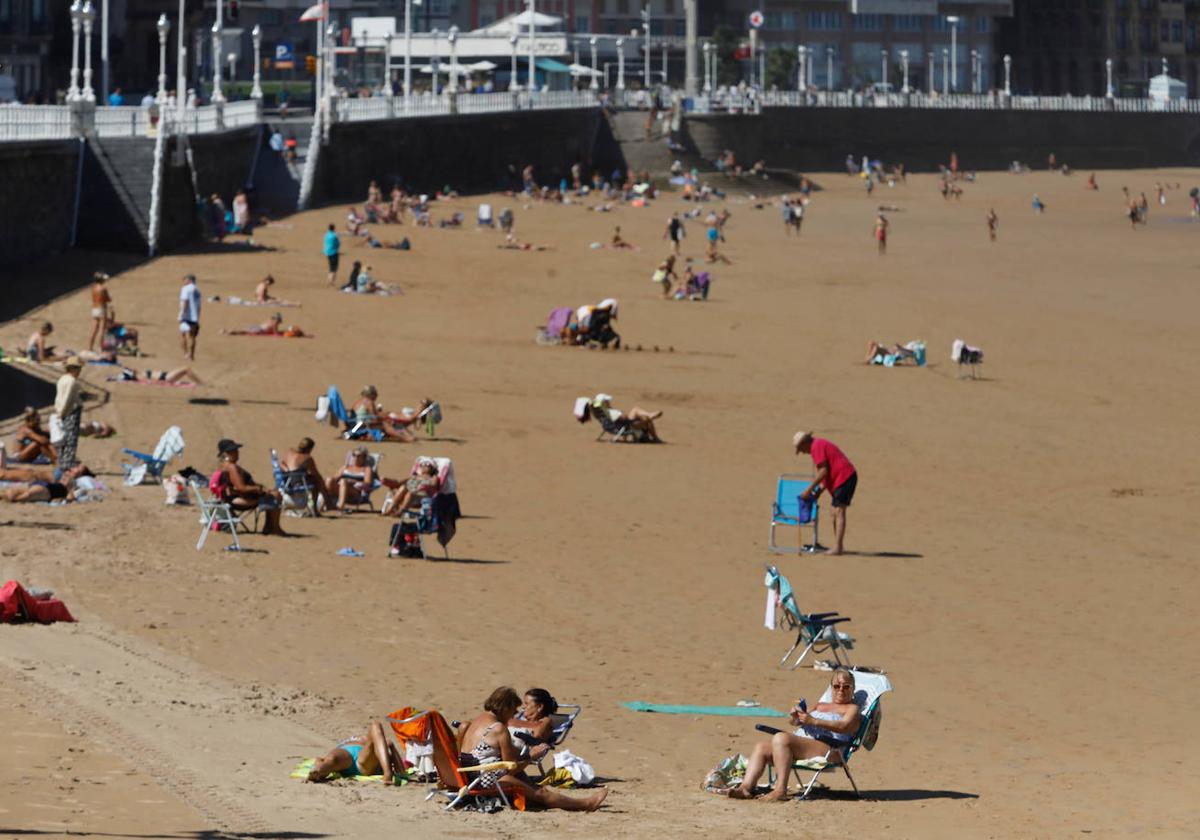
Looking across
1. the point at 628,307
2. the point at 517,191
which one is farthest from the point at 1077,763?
the point at 517,191

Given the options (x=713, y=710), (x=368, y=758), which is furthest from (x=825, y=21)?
(x=368, y=758)

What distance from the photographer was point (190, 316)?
24688mm

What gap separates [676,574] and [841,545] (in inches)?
62.5

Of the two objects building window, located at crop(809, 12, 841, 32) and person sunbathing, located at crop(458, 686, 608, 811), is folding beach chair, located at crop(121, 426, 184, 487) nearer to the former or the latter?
person sunbathing, located at crop(458, 686, 608, 811)

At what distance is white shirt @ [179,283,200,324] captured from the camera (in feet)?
80.3

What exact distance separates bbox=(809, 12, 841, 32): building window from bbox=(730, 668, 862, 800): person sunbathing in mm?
105483

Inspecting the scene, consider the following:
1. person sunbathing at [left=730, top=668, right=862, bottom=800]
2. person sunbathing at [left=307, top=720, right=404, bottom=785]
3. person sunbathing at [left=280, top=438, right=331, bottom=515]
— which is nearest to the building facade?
person sunbathing at [left=280, top=438, right=331, bottom=515]

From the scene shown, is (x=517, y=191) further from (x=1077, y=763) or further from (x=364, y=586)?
(x=1077, y=763)

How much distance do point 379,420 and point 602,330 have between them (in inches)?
326

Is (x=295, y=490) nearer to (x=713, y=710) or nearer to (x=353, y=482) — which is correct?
(x=353, y=482)

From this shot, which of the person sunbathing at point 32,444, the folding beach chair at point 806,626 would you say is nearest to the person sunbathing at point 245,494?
the person sunbathing at point 32,444

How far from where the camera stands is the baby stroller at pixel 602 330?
93.3 feet

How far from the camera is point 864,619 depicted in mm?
14086

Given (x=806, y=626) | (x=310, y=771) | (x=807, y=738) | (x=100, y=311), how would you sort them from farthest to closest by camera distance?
(x=100, y=311) → (x=806, y=626) → (x=807, y=738) → (x=310, y=771)
